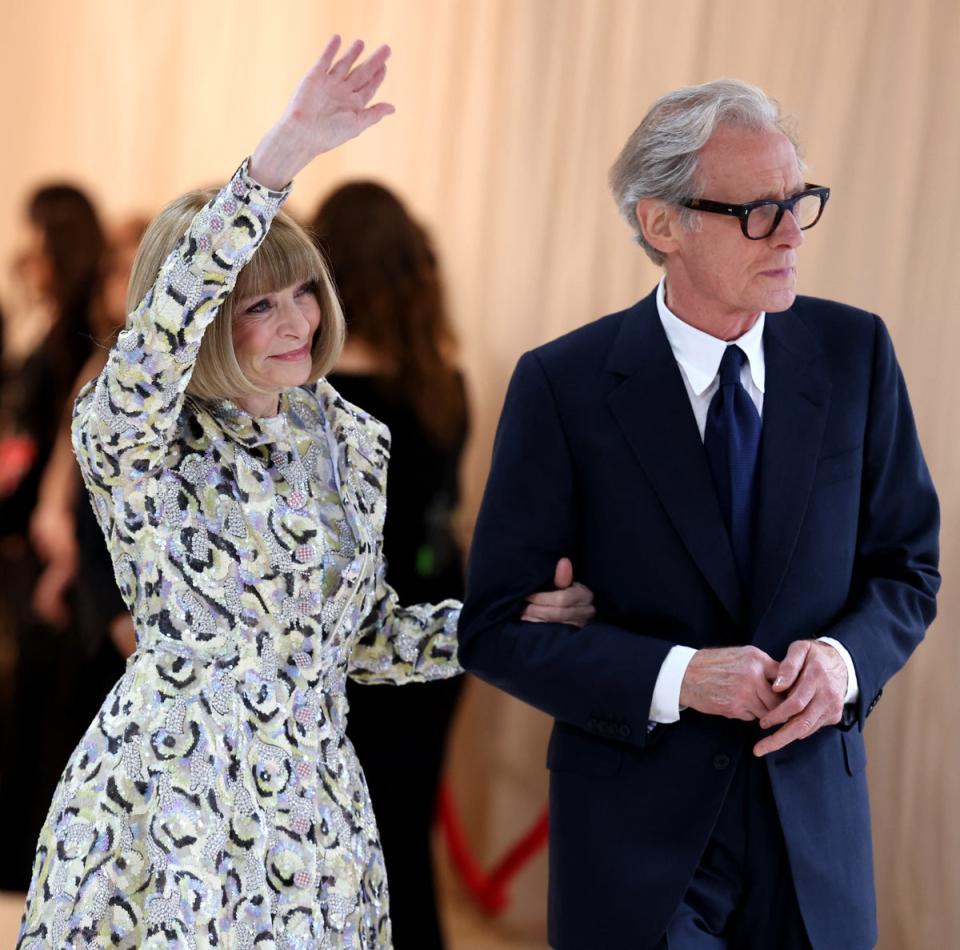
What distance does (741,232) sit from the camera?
2111 mm

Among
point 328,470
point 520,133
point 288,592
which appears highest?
point 520,133

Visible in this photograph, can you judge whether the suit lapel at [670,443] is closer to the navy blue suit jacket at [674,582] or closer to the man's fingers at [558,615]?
the navy blue suit jacket at [674,582]

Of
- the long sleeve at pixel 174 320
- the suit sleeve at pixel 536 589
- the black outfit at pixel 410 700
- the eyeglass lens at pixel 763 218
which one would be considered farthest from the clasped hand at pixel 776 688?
the black outfit at pixel 410 700

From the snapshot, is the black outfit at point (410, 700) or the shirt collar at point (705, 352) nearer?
the shirt collar at point (705, 352)

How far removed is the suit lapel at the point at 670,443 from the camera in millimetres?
2078

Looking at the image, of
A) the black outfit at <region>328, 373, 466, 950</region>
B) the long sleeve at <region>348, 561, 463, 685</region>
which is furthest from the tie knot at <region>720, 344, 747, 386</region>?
the black outfit at <region>328, 373, 466, 950</region>

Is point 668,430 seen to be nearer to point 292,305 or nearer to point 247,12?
point 292,305

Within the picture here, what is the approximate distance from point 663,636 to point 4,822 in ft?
9.13

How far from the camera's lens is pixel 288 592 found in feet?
7.00

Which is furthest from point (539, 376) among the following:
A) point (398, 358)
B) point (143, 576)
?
point (398, 358)

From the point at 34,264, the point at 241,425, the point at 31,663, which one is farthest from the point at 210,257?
the point at 31,663

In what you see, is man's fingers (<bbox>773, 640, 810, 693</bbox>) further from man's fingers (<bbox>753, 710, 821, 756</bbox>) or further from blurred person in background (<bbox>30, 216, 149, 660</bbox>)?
blurred person in background (<bbox>30, 216, 149, 660</bbox>)

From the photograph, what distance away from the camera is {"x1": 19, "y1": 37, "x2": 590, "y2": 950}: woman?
1.97 metres

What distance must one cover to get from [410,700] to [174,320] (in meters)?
1.82
